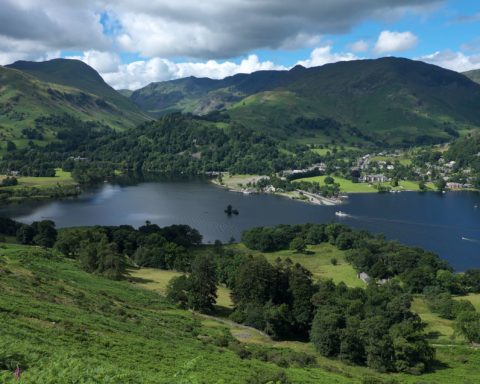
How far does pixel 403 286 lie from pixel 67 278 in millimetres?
56072

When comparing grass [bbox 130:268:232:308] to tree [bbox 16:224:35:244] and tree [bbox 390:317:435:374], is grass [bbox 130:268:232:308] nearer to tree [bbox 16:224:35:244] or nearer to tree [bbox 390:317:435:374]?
tree [bbox 390:317:435:374]

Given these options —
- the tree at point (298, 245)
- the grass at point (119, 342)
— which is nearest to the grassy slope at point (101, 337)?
the grass at point (119, 342)

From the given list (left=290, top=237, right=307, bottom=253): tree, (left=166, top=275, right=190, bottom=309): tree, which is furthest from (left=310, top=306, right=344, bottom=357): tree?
(left=290, top=237, right=307, bottom=253): tree

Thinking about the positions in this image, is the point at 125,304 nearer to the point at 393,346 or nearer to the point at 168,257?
the point at 393,346

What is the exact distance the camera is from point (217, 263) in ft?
272

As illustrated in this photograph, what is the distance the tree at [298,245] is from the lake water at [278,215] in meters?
27.9

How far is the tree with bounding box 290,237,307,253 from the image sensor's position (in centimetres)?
10916

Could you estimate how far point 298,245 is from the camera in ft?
358

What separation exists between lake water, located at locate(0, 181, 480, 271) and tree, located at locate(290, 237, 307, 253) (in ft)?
91.5

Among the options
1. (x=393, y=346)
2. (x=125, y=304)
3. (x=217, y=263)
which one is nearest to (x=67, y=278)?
(x=125, y=304)

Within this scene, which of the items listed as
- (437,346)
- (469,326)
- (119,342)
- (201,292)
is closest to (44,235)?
(201,292)

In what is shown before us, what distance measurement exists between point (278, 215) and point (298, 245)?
57828 millimetres

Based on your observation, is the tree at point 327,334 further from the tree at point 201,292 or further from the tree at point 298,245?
the tree at point 298,245

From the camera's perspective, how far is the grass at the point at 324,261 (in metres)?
90.2
